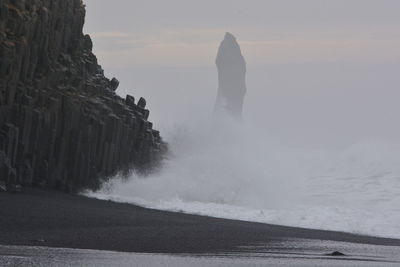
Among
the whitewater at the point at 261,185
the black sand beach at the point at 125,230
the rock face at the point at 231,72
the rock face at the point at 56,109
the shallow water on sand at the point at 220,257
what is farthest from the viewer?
the rock face at the point at 231,72

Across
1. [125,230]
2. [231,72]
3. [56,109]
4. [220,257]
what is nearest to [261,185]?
[56,109]

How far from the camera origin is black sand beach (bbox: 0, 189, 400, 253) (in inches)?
883

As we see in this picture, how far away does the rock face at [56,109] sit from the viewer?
36719mm

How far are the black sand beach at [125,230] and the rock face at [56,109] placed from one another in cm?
441

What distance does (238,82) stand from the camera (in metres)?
104

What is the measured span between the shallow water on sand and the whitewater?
761cm

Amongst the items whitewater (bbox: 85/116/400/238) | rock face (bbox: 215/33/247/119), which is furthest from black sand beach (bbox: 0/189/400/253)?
rock face (bbox: 215/33/247/119)

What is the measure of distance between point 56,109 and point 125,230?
1531cm

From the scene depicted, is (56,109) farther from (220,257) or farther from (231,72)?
(231,72)

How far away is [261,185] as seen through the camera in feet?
153

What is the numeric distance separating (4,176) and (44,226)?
10.1 metres

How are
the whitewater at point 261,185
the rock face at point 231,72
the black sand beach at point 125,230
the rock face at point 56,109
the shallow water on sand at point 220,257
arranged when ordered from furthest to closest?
the rock face at point 231,72 → the rock face at point 56,109 → the whitewater at point 261,185 → the black sand beach at point 125,230 → the shallow water on sand at point 220,257

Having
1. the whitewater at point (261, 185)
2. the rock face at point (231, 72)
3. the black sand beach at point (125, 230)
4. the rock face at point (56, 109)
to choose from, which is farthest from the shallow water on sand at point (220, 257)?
the rock face at point (231, 72)

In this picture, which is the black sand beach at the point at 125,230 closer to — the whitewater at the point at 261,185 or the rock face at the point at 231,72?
the whitewater at the point at 261,185
